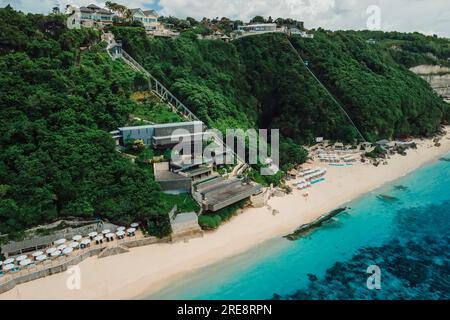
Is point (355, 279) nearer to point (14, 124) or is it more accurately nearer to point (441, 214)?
point (441, 214)

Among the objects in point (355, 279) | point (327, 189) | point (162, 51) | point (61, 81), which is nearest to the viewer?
point (355, 279)

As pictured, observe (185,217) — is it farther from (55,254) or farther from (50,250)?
(50,250)

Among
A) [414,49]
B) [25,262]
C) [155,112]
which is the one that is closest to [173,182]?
[155,112]

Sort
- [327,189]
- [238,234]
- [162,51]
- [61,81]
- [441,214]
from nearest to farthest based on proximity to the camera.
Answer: [238,234] → [61,81] → [441,214] → [327,189] → [162,51]

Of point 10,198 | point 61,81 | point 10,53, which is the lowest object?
point 10,198

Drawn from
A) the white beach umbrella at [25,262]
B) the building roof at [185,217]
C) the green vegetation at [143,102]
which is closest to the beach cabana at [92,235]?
the green vegetation at [143,102]

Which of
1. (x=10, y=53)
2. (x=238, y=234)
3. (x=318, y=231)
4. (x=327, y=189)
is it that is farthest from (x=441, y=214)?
(x=10, y=53)
